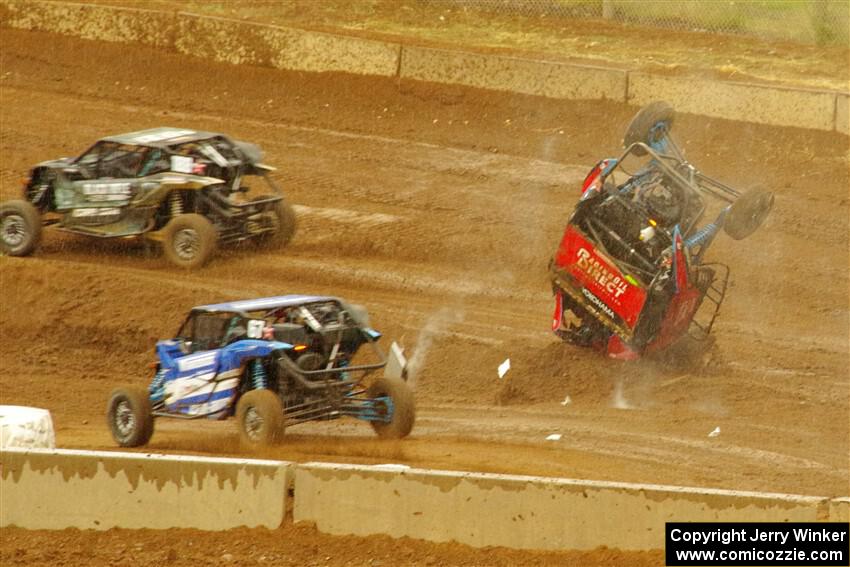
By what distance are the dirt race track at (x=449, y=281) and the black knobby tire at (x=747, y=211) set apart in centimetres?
138

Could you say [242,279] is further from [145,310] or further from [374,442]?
[374,442]

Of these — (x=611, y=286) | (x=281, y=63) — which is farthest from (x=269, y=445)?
(x=281, y=63)

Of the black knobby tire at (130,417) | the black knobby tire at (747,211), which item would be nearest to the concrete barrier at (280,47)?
the black knobby tire at (747,211)

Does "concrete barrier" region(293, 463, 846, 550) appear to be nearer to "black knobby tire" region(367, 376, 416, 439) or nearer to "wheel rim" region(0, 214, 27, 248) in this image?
"black knobby tire" region(367, 376, 416, 439)

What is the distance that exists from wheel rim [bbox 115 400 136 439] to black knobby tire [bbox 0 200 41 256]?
4.52m

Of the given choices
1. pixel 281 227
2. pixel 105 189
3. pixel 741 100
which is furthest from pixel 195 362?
pixel 741 100

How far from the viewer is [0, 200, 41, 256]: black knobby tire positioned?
46.2ft

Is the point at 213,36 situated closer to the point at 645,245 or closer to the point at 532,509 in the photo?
the point at 645,245

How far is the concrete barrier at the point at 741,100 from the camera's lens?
17.7m

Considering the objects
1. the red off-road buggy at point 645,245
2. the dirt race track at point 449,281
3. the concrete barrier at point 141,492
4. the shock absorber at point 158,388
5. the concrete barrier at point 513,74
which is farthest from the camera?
the concrete barrier at point 513,74

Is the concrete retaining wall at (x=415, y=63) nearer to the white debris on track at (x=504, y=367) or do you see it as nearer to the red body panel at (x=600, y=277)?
the red body panel at (x=600, y=277)

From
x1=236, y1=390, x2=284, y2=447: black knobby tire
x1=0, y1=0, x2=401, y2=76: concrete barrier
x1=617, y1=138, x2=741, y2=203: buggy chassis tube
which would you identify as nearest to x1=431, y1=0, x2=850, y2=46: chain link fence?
x1=0, y1=0, x2=401, y2=76: concrete barrier

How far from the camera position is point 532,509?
6824 millimetres

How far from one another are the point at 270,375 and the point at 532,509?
350cm
